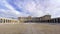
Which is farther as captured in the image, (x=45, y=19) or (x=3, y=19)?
(x=3, y=19)

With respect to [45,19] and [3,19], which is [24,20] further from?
[3,19]

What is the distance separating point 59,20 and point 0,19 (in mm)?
14545

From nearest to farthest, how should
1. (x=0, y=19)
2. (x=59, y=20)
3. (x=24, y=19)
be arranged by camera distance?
1. (x=59, y=20)
2. (x=24, y=19)
3. (x=0, y=19)

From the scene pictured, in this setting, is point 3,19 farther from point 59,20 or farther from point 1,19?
point 59,20

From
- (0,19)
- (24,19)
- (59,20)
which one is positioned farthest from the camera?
(0,19)

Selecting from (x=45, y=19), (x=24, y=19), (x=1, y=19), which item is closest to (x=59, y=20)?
(x=45, y=19)

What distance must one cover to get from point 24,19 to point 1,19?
7.40 m

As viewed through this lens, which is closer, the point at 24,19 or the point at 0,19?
the point at 24,19

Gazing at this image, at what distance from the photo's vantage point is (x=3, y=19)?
29219mm

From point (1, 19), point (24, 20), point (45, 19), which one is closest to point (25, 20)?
point (24, 20)

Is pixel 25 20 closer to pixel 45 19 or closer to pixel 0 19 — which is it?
pixel 45 19

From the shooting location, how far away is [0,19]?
28203mm

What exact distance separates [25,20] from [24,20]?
1.29 feet

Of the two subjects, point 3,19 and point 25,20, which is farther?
point 3,19
